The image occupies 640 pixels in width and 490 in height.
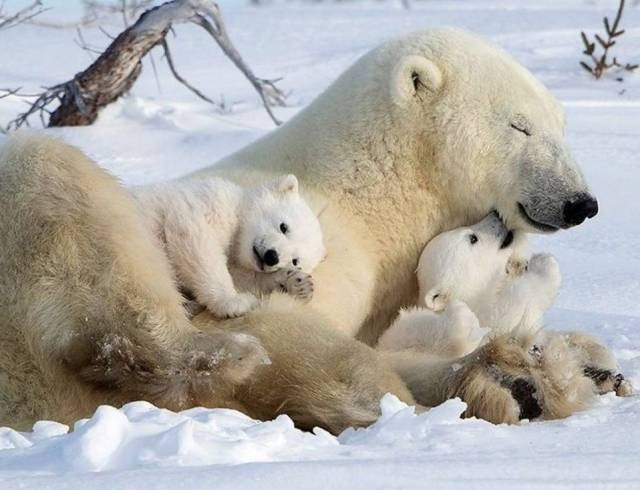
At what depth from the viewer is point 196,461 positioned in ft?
7.91

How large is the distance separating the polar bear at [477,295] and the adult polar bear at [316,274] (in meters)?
0.13

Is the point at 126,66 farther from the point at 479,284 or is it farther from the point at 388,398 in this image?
the point at 388,398

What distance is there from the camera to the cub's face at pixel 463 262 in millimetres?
4527

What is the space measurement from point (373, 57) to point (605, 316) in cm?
148

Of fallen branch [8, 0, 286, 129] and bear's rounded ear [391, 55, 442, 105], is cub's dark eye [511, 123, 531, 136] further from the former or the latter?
fallen branch [8, 0, 286, 129]

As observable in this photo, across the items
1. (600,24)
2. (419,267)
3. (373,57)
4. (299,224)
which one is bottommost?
(600,24)

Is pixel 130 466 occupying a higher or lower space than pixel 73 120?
higher

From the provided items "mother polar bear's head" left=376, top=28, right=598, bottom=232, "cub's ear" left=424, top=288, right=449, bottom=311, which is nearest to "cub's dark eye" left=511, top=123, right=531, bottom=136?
"mother polar bear's head" left=376, top=28, right=598, bottom=232

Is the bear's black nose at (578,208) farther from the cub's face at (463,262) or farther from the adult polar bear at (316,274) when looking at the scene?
the cub's face at (463,262)

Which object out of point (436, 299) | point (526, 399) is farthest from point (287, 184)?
point (526, 399)

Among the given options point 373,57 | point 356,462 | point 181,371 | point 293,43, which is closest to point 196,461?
point 356,462

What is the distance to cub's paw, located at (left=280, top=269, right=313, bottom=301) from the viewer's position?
402 cm

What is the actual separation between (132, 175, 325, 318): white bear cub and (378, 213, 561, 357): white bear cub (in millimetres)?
419

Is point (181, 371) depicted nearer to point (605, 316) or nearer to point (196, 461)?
point (196, 461)
